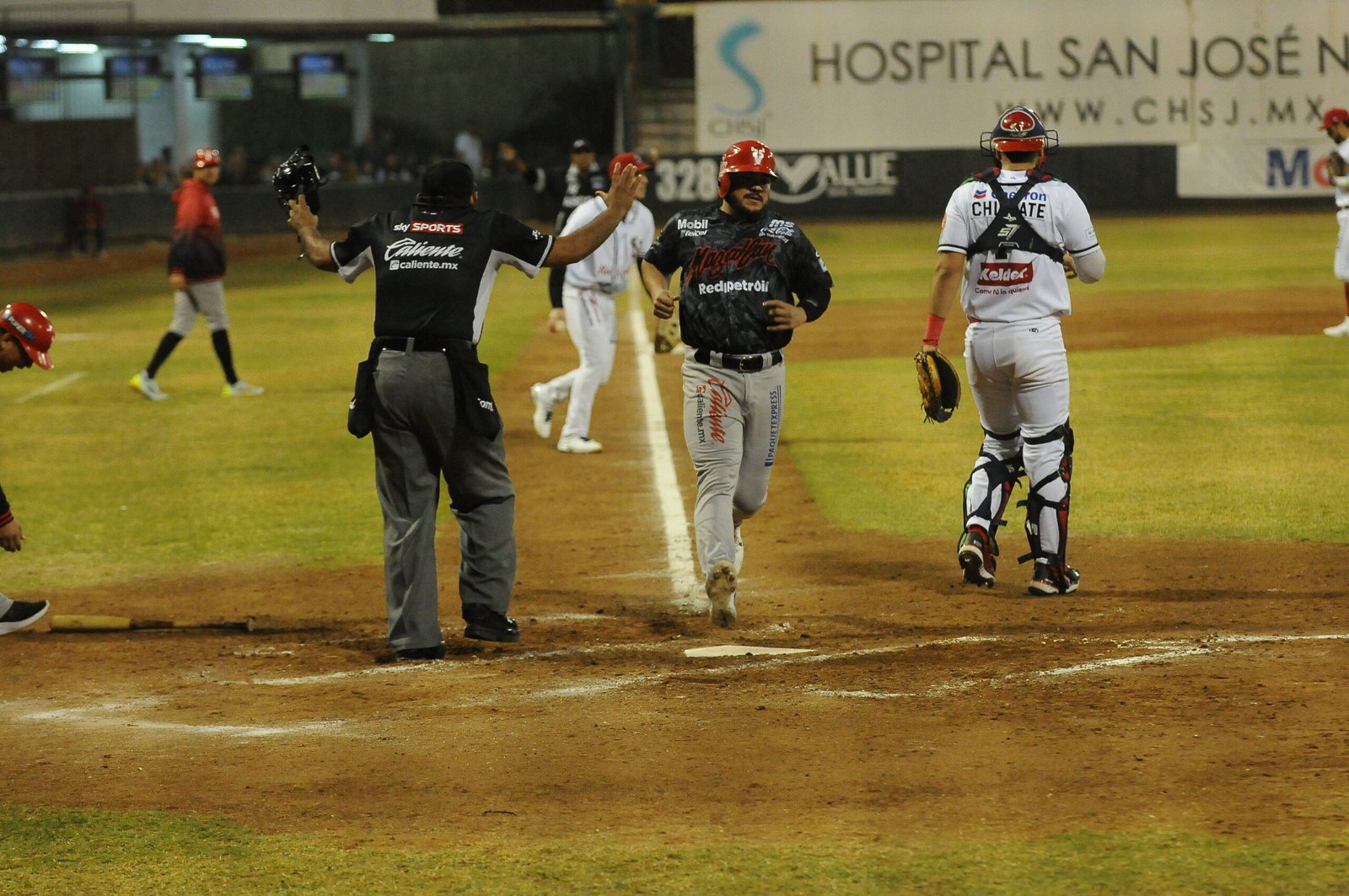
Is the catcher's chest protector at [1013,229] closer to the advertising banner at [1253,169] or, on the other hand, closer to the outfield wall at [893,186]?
the outfield wall at [893,186]

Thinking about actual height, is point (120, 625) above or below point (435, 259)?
below

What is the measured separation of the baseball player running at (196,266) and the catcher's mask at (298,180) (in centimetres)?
820

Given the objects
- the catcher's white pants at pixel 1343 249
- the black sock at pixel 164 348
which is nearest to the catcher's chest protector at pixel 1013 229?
the black sock at pixel 164 348

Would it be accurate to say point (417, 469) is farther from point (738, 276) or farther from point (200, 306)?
point (200, 306)

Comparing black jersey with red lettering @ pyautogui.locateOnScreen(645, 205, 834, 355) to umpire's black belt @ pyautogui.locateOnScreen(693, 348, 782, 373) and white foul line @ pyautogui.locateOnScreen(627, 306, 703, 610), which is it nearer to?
umpire's black belt @ pyautogui.locateOnScreen(693, 348, 782, 373)

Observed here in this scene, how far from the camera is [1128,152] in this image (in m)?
39.6

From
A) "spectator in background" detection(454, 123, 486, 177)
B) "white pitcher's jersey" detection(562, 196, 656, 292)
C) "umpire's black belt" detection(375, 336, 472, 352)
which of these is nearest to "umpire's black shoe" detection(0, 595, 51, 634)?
"umpire's black belt" detection(375, 336, 472, 352)

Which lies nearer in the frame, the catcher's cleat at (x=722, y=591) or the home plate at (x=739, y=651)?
the home plate at (x=739, y=651)

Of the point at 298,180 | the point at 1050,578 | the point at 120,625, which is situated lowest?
the point at 120,625

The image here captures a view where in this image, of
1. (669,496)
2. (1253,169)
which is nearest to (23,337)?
(669,496)

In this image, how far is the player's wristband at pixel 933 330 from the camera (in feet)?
26.4

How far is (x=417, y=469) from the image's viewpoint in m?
7.11

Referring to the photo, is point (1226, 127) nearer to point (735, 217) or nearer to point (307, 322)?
point (307, 322)

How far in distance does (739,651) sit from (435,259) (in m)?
2.06
